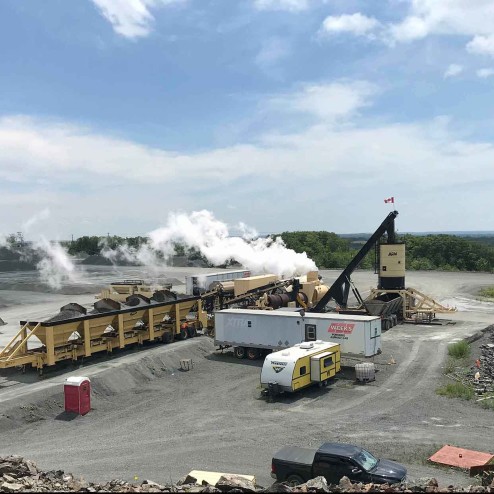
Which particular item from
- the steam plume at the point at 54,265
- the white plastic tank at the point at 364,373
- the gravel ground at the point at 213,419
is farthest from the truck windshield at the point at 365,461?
the steam plume at the point at 54,265

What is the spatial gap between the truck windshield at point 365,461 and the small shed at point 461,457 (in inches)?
125

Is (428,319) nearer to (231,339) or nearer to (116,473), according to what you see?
(231,339)

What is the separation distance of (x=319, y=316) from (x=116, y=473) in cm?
1726

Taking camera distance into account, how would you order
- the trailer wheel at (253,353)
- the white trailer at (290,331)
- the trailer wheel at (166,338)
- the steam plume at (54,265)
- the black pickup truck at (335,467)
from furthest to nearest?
1. the steam plume at (54,265)
2. the trailer wheel at (166,338)
3. the trailer wheel at (253,353)
4. the white trailer at (290,331)
5. the black pickup truck at (335,467)

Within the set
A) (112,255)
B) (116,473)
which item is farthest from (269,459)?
(112,255)

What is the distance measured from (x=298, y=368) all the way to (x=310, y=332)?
6630mm

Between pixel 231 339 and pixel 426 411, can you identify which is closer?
pixel 426 411

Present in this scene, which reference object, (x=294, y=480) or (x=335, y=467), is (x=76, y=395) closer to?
(x=294, y=480)

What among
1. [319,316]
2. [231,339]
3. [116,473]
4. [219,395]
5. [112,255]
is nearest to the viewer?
[116,473]

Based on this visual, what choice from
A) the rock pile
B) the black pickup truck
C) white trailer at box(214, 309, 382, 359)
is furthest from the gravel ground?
the rock pile

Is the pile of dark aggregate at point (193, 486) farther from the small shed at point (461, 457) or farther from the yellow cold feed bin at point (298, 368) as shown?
the yellow cold feed bin at point (298, 368)

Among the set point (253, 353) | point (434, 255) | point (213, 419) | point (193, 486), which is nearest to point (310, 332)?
point (253, 353)

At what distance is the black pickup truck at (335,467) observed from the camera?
1509 cm

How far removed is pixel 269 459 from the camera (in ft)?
59.8
